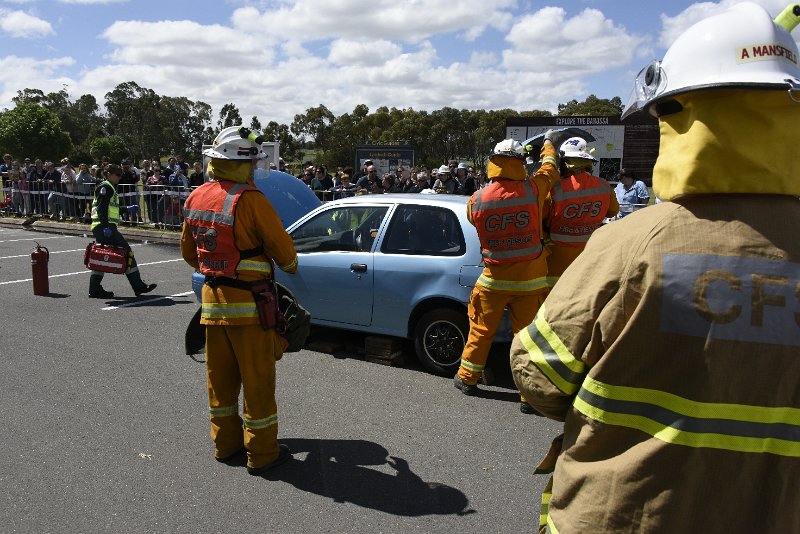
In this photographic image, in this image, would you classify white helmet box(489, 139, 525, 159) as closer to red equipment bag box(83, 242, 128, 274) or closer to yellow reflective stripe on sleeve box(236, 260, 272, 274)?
yellow reflective stripe on sleeve box(236, 260, 272, 274)

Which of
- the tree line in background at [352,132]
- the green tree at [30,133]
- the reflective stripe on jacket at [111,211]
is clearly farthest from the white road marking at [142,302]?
the green tree at [30,133]

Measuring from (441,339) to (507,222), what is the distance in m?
1.36

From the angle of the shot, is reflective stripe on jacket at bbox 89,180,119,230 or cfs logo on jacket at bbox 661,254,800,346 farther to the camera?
reflective stripe on jacket at bbox 89,180,119,230

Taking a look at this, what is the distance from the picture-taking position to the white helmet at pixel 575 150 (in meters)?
5.41

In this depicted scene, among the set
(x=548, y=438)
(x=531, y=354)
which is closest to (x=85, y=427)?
(x=548, y=438)

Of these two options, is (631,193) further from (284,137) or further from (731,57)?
(284,137)

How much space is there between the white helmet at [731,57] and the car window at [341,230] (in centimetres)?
458

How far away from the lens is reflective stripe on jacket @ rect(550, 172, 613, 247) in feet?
17.9

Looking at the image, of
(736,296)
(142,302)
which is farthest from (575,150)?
(142,302)

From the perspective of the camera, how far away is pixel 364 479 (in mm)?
3930

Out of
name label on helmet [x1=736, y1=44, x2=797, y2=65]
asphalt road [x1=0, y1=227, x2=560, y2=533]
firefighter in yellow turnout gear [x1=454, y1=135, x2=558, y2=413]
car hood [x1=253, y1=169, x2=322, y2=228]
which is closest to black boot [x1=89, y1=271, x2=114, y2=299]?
asphalt road [x1=0, y1=227, x2=560, y2=533]

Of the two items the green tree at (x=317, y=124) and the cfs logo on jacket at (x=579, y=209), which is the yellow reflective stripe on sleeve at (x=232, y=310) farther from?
the green tree at (x=317, y=124)

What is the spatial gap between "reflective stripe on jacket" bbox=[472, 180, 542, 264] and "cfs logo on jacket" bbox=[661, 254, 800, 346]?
3488 mm

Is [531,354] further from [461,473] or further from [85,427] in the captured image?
[85,427]
